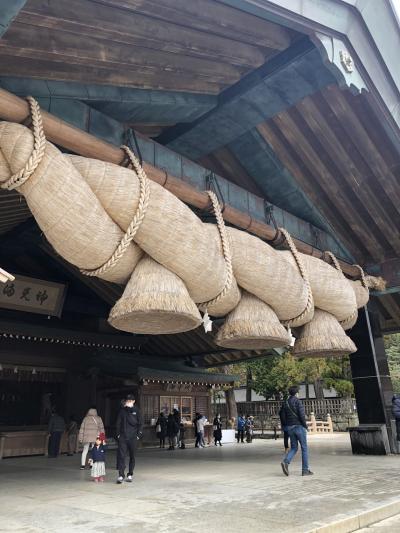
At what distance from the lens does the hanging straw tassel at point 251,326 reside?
15.4ft

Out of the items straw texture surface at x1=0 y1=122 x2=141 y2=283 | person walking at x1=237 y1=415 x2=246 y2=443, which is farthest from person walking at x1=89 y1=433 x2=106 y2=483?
person walking at x1=237 y1=415 x2=246 y2=443

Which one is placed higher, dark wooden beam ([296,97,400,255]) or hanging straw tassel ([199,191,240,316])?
dark wooden beam ([296,97,400,255])

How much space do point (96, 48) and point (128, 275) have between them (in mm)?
2114

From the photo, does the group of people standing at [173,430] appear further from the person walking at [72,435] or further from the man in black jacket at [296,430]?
the man in black jacket at [296,430]

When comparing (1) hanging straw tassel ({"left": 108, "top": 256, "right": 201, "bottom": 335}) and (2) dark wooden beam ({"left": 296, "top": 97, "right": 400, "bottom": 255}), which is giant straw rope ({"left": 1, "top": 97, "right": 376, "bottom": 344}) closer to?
(1) hanging straw tassel ({"left": 108, "top": 256, "right": 201, "bottom": 335})

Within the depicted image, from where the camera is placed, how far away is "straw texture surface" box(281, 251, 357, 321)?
5898 millimetres

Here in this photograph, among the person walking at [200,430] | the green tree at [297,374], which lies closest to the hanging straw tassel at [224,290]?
the person walking at [200,430]

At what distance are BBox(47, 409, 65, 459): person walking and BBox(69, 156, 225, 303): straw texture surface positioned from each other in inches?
358

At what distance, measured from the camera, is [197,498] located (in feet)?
15.8

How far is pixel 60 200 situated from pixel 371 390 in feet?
27.0

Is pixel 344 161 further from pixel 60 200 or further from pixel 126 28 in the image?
pixel 60 200

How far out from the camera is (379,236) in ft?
29.4

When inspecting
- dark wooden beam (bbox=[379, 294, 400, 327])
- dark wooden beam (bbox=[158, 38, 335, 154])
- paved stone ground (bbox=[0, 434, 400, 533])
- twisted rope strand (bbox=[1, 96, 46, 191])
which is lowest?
paved stone ground (bbox=[0, 434, 400, 533])

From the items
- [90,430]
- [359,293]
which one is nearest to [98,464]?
[90,430]
